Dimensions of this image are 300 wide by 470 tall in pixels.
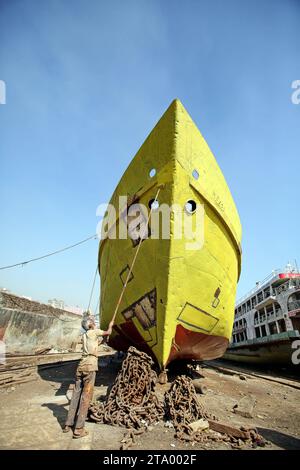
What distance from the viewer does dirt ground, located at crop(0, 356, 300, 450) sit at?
7.59 feet

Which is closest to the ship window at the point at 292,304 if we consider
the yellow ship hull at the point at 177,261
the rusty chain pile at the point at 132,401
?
the yellow ship hull at the point at 177,261

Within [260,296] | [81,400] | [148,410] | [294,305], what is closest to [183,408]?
[148,410]

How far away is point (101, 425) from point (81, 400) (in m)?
0.41

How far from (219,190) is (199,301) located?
247cm

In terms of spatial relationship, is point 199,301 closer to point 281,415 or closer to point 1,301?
point 281,415

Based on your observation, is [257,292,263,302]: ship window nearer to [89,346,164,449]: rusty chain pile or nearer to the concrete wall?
the concrete wall

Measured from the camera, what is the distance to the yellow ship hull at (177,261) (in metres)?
3.86

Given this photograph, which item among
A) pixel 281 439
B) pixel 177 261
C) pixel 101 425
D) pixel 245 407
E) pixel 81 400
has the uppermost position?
pixel 177 261

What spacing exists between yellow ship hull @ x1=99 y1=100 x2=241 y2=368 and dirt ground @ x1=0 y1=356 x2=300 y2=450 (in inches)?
45.7

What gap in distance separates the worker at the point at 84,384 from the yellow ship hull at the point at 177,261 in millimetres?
1195

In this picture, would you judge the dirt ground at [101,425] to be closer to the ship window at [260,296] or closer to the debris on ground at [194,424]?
the debris on ground at [194,424]

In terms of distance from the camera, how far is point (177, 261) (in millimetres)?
3854

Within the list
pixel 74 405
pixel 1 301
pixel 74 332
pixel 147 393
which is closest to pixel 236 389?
pixel 147 393

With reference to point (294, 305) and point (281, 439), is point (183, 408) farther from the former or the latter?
point (294, 305)
